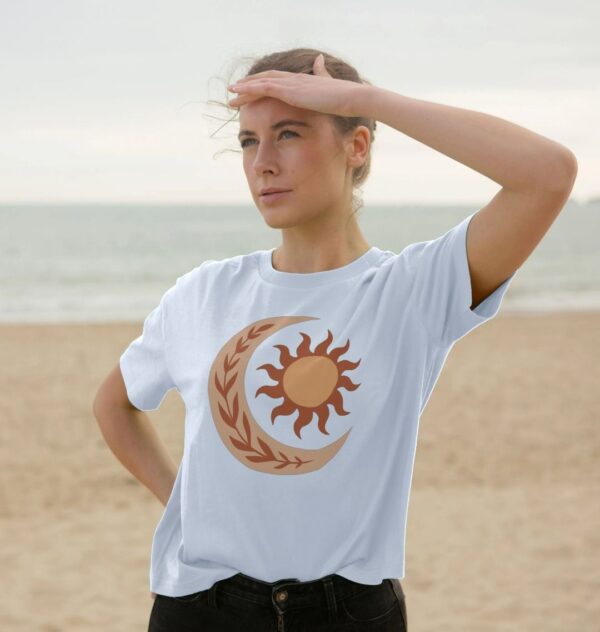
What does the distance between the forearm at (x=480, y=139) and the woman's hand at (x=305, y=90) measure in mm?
23

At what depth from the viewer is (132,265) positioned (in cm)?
4219

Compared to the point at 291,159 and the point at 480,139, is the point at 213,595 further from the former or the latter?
the point at 480,139

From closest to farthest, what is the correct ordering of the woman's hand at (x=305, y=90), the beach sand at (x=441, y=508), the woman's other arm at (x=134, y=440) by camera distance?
the woman's hand at (x=305, y=90)
the woman's other arm at (x=134, y=440)
the beach sand at (x=441, y=508)

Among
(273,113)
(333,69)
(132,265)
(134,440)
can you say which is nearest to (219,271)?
(273,113)

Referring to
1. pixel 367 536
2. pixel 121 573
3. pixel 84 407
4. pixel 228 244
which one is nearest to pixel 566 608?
pixel 121 573

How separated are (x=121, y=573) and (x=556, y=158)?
5260 mm

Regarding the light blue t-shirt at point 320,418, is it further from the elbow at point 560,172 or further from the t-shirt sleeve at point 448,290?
the elbow at point 560,172

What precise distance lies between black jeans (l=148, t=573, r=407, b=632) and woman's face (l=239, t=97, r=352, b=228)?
2.35 ft

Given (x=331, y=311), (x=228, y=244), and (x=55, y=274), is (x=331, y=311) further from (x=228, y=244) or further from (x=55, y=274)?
(x=228, y=244)

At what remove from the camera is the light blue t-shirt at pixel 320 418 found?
191 centimetres

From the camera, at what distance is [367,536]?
1.91 meters

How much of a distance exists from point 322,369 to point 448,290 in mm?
285

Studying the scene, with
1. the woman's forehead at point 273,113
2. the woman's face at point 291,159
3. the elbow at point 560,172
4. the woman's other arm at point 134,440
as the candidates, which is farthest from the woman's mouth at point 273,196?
the woman's other arm at point 134,440

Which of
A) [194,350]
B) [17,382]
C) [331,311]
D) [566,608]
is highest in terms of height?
[331,311]
